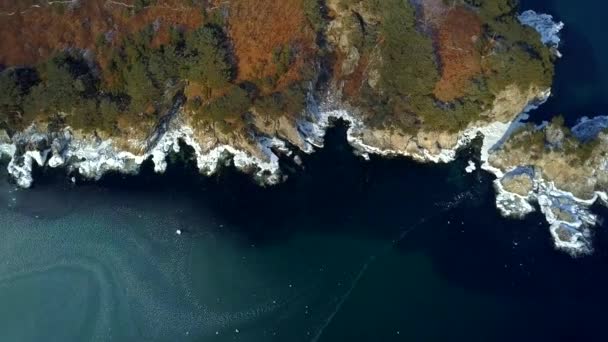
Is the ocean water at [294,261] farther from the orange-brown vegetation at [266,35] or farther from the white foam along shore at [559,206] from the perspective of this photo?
the orange-brown vegetation at [266,35]

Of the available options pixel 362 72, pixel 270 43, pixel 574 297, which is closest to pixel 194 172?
pixel 270 43

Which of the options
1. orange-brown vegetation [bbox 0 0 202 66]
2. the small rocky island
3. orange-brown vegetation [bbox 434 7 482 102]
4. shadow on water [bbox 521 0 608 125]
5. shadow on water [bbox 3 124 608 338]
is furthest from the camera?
shadow on water [bbox 521 0 608 125]

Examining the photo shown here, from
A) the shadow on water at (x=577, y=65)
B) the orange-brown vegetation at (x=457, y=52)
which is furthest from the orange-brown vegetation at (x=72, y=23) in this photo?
the shadow on water at (x=577, y=65)

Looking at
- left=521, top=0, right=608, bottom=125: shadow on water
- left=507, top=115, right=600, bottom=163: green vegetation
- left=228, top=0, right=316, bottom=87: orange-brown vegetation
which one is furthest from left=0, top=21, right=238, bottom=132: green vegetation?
left=521, top=0, right=608, bottom=125: shadow on water

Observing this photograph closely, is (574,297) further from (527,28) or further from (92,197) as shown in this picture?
(92,197)

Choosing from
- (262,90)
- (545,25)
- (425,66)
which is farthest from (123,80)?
(545,25)

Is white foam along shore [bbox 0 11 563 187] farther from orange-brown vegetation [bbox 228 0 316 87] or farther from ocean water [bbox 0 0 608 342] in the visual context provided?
orange-brown vegetation [bbox 228 0 316 87]

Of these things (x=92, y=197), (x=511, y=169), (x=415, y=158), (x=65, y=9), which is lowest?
(x=92, y=197)
